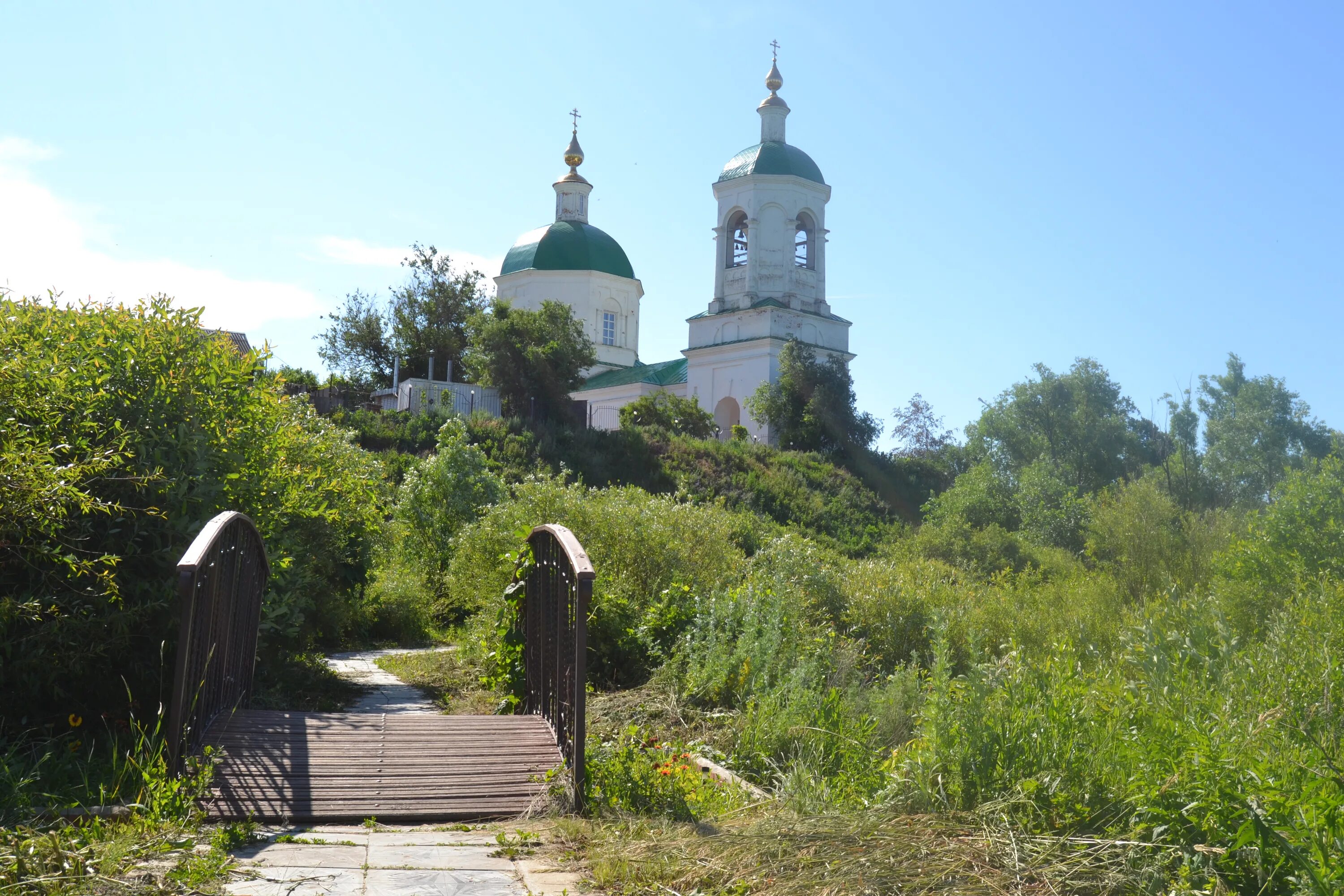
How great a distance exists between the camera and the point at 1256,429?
4912 centimetres

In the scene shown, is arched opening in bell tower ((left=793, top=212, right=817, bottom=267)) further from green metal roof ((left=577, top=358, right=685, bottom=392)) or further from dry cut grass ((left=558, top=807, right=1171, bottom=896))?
dry cut grass ((left=558, top=807, right=1171, bottom=896))

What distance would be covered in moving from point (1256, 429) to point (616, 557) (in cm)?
4803

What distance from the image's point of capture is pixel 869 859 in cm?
347

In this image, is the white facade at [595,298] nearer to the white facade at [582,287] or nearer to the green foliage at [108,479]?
the white facade at [582,287]

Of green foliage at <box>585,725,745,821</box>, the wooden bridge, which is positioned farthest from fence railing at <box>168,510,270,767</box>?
green foliage at <box>585,725,745,821</box>

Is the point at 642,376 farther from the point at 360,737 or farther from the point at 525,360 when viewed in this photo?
the point at 360,737

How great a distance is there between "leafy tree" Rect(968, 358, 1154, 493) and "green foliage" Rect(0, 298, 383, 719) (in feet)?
124

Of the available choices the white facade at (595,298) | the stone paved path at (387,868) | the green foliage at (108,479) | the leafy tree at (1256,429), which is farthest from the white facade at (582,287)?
the stone paved path at (387,868)

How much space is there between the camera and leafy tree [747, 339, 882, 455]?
36.8m

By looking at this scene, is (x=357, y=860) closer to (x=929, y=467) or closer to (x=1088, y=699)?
(x=1088, y=699)

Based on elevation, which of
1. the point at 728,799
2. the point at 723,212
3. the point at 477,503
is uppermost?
the point at 723,212

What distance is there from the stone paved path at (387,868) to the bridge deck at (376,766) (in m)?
0.23

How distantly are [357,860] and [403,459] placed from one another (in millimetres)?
22005

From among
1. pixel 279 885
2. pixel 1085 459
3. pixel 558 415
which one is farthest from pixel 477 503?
pixel 1085 459
